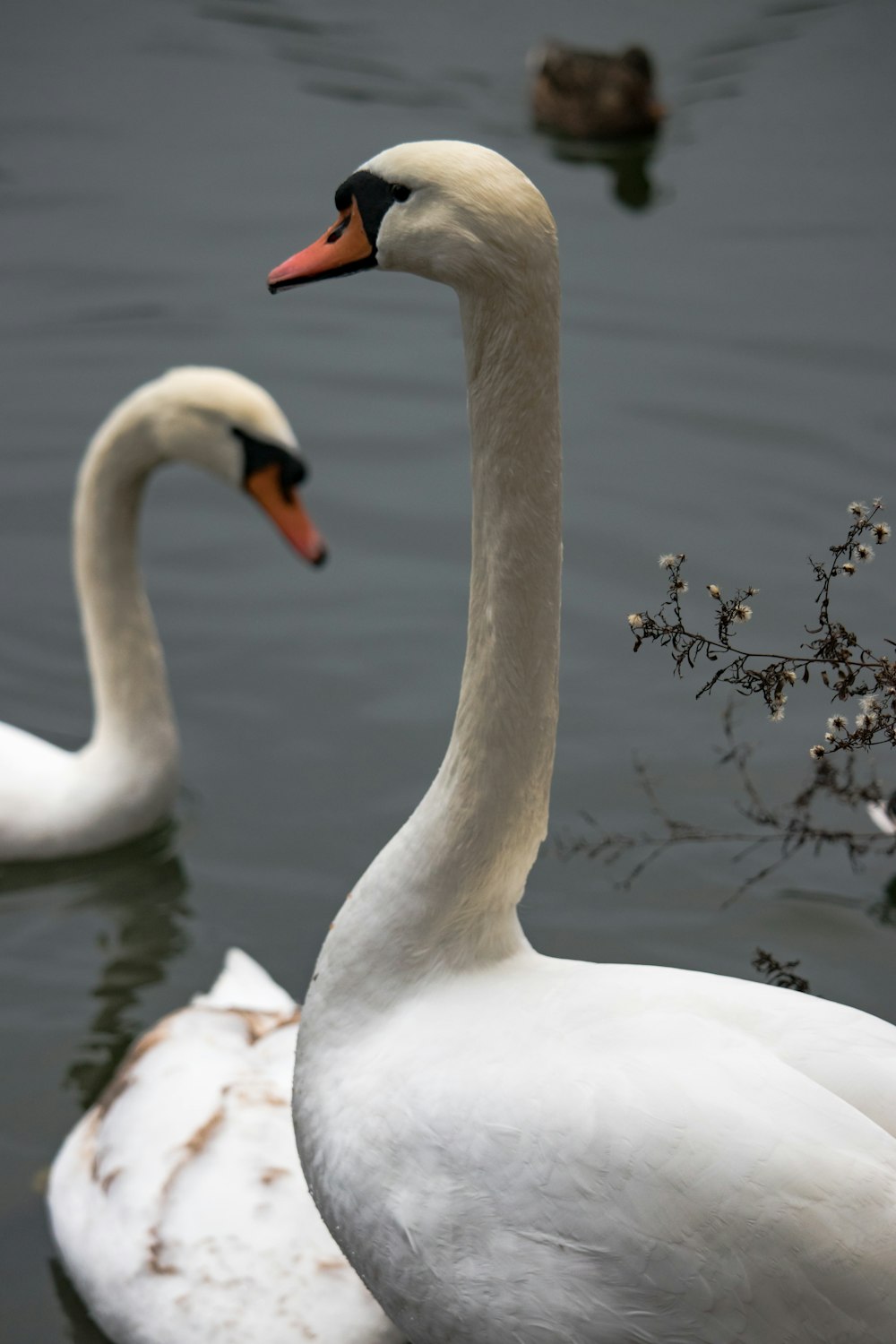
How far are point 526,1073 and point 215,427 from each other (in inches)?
112

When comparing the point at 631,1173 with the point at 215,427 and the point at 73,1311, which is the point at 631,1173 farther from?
the point at 215,427

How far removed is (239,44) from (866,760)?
8494mm

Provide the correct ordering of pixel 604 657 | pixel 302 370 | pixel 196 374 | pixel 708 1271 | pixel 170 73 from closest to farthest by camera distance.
Result: pixel 708 1271 → pixel 196 374 → pixel 604 657 → pixel 302 370 → pixel 170 73

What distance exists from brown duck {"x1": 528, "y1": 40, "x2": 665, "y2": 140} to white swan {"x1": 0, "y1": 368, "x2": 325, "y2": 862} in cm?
643

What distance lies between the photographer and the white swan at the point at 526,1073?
222cm

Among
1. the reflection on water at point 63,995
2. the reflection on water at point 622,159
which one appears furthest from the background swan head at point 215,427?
the reflection on water at point 622,159

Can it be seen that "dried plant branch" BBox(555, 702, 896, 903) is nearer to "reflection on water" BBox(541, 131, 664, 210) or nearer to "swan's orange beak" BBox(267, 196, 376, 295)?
"swan's orange beak" BBox(267, 196, 376, 295)

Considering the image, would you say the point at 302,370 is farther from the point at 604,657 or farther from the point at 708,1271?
the point at 708,1271

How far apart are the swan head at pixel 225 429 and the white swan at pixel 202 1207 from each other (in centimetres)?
170

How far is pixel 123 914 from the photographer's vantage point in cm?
482

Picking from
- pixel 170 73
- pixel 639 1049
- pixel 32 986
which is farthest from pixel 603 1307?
pixel 170 73

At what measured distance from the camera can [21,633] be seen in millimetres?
5934

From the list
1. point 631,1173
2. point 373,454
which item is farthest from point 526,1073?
point 373,454

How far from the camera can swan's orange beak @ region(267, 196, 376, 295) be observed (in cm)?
236
